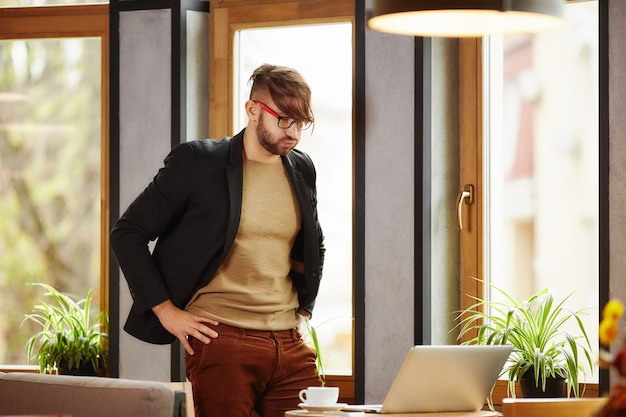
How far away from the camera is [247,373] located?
3021mm

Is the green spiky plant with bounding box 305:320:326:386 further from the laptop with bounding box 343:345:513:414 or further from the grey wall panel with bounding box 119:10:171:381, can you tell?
the laptop with bounding box 343:345:513:414

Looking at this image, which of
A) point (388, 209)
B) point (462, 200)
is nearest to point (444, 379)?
point (388, 209)

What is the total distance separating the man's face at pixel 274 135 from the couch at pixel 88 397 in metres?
1.01

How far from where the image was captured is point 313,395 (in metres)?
2.67

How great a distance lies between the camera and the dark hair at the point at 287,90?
312cm

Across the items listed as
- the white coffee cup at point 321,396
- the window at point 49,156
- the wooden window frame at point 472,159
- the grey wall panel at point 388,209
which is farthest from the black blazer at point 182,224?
the window at point 49,156

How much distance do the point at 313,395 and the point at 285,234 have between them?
64cm

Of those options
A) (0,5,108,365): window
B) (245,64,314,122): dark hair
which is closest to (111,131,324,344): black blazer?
(245,64,314,122): dark hair

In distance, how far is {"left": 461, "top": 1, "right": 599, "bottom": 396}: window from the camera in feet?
13.6

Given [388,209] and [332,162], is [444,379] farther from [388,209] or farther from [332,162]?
[332,162]

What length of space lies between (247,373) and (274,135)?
0.70 m

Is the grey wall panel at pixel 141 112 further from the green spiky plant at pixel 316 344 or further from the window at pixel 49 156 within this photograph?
the green spiky plant at pixel 316 344

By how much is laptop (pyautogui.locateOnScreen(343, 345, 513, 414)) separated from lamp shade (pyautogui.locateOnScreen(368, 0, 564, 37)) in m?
0.77

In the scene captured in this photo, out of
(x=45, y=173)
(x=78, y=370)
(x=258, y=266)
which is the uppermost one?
(x=45, y=173)
